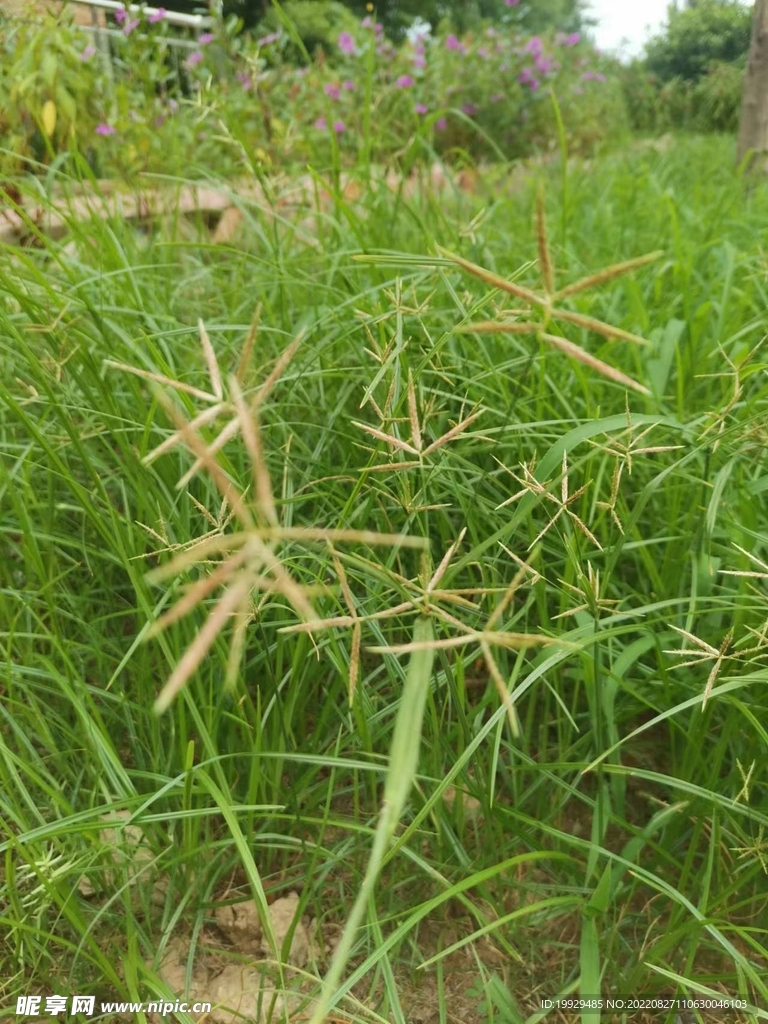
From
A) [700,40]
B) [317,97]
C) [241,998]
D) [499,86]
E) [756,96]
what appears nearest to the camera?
[241,998]

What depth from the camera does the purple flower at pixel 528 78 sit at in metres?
6.25

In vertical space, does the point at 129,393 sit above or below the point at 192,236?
below

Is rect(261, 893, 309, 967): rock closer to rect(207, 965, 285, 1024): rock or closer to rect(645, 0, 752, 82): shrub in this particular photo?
rect(207, 965, 285, 1024): rock

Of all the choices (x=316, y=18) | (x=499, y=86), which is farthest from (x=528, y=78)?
(x=316, y=18)

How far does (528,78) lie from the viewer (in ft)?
20.6

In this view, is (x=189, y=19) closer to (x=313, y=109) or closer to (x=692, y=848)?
(x=313, y=109)

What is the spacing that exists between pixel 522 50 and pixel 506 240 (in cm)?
560

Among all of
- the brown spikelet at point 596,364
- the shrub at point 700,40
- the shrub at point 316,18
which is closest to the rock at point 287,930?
the brown spikelet at point 596,364

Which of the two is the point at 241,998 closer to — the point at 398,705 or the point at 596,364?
the point at 398,705

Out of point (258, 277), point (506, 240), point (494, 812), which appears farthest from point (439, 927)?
point (506, 240)

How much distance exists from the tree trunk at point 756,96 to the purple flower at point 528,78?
3552 millimetres

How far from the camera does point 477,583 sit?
101 cm

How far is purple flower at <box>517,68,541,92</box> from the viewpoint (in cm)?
625

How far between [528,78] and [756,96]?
3.78 m
